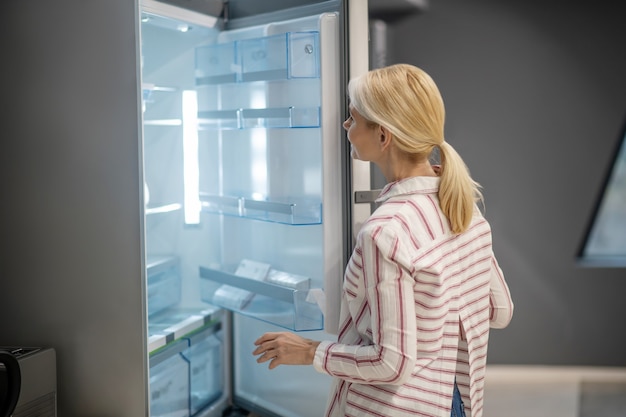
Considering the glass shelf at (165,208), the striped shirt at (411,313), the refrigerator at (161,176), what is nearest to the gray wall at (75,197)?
the refrigerator at (161,176)

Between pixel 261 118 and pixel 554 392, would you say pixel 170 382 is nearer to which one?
pixel 261 118

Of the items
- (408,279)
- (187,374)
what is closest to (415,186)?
(408,279)

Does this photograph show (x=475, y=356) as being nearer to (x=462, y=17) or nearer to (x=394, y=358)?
(x=394, y=358)

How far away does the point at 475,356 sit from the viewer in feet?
5.05

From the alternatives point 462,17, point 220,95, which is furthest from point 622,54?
point 220,95

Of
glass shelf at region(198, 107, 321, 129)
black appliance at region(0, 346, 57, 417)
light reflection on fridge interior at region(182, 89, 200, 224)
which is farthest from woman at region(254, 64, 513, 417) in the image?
light reflection on fridge interior at region(182, 89, 200, 224)

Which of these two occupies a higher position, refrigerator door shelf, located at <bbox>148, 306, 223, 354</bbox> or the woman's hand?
the woman's hand

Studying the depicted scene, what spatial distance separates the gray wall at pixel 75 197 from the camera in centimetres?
193

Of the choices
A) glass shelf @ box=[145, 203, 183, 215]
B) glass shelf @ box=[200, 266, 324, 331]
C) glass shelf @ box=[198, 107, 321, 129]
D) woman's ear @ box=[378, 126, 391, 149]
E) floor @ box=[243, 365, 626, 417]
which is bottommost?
floor @ box=[243, 365, 626, 417]

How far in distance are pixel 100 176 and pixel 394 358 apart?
1.08 m

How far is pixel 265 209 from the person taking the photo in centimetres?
219

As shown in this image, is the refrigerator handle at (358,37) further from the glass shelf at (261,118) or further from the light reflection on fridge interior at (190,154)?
the light reflection on fridge interior at (190,154)

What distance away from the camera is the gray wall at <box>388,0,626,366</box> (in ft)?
12.2

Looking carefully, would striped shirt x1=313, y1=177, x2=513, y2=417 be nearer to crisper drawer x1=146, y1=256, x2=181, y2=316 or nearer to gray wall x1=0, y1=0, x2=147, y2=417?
gray wall x1=0, y1=0, x2=147, y2=417
